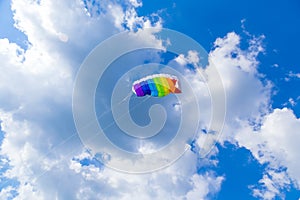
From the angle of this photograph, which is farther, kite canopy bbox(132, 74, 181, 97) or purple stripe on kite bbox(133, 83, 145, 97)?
purple stripe on kite bbox(133, 83, 145, 97)

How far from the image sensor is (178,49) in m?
43.6

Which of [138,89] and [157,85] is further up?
[138,89]

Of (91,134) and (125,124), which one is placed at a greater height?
(125,124)

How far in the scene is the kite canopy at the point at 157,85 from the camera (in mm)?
41000

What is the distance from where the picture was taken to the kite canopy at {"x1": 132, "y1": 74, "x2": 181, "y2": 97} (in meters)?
41.0

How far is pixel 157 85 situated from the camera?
41125 millimetres

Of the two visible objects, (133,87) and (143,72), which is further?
(143,72)

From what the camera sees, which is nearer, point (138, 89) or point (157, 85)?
point (157, 85)

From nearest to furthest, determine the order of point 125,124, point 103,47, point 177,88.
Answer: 1. point 177,88
2. point 103,47
3. point 125,124

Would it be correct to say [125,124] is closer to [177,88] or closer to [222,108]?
[177,88]

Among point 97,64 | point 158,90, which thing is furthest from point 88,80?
point 158,90

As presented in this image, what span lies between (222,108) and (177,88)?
1062 centimetres

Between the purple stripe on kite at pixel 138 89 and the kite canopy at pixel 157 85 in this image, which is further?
the purple stripe on kite at pixel 138 89

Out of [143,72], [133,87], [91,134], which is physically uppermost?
[143,72]
